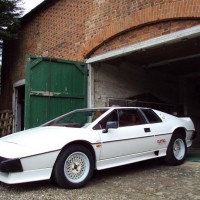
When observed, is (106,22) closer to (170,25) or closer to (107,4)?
(107,4)

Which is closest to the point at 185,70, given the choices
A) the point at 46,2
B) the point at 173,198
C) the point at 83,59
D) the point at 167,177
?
the point at 83,59

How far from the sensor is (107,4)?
10102mm

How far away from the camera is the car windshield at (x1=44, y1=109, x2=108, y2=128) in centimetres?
647

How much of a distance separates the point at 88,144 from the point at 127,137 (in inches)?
39.3

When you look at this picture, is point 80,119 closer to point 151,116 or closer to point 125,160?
point 125,160

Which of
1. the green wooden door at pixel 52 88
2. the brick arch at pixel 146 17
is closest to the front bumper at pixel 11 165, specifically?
the green wooden door at pixel 52 88

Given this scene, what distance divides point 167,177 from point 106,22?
5400 millimetres

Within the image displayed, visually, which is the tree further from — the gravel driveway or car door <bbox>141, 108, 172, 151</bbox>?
the gravel driveway

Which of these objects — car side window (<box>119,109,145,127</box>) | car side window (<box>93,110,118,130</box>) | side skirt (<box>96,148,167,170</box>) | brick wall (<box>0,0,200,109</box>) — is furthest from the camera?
brick wall (<box>0,0,200,109</box>)

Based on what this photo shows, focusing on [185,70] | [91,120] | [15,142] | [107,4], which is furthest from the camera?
[185,70]

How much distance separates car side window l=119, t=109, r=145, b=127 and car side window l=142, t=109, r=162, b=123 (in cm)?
25

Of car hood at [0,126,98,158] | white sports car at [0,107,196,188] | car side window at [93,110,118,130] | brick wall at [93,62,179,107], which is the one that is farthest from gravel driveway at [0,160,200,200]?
brick wall at [93,62,179,107]

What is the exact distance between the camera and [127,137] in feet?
21.4

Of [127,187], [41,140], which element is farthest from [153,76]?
[41,140]
